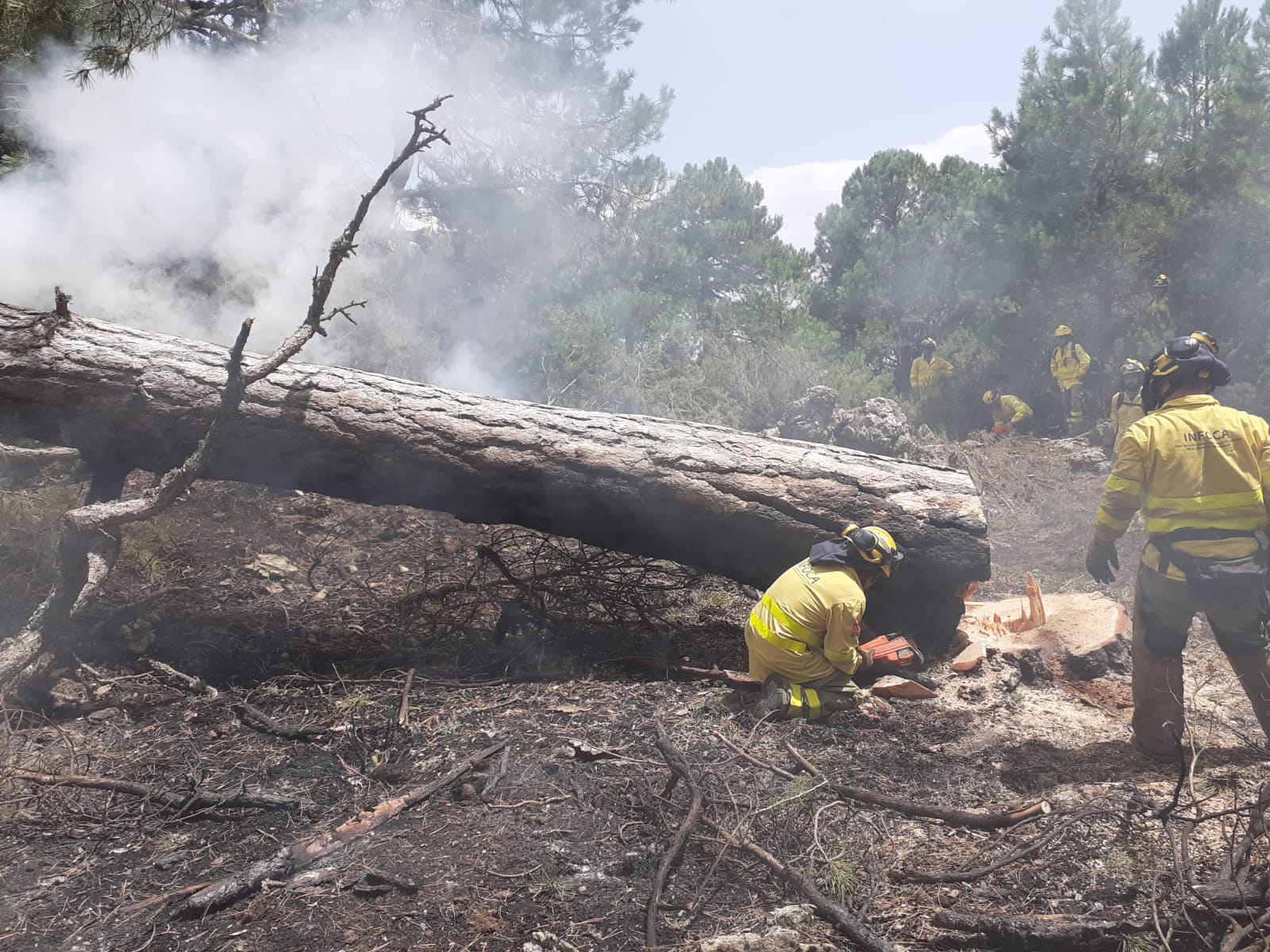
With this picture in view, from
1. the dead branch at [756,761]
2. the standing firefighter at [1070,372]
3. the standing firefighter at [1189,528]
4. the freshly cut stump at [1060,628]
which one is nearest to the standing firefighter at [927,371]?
the standing firefighter at [1070,372]

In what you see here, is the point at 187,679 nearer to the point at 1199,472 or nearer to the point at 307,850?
the point at 307,850

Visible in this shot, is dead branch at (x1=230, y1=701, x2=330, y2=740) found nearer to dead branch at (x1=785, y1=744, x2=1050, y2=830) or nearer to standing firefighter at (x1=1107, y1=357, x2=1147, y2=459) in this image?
dead branch at (x1=785, y1=744, x2=1050, y2=830)

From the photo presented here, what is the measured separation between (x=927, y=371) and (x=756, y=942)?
11750 millimetres

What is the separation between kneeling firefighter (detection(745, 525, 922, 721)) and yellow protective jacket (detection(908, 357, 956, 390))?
31.8ft

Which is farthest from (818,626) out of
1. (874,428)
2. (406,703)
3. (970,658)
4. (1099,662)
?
(874,428)

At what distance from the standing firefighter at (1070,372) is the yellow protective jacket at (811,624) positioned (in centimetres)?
911

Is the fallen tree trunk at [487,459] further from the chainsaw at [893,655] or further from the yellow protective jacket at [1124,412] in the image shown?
the yellow protective jacket at [1124,412]

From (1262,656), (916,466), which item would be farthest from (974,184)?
(1262,656)

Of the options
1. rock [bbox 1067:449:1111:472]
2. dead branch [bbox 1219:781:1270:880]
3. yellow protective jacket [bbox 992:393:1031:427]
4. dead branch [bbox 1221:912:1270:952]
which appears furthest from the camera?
yellow protective jacket [bbox 992:393:1031:427]

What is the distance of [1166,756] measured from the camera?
10.5 feet

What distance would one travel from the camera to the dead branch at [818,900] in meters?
2.07

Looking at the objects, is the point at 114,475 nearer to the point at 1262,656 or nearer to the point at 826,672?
the point at 826,672

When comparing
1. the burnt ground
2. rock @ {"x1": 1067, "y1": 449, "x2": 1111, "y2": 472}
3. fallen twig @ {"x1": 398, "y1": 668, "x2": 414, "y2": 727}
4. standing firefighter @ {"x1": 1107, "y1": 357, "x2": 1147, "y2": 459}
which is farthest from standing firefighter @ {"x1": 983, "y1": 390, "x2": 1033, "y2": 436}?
fallen twig @ {"x1": 398, "y1": 668, "x2": 414, "y2": 727}

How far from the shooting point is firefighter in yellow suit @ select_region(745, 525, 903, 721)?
3549 mm
